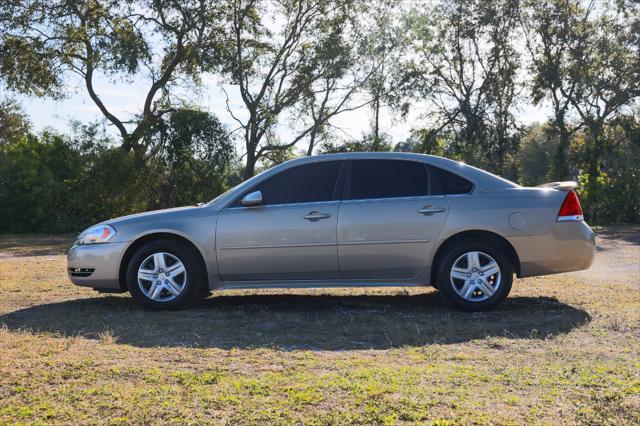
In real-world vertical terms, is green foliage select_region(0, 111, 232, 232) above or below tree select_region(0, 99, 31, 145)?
below

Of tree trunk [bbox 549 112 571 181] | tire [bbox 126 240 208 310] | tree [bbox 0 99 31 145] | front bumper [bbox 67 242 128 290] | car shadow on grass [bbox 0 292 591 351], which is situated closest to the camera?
car shadow on grass [bbox 0 292 591 351]

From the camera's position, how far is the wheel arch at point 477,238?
23.5ft

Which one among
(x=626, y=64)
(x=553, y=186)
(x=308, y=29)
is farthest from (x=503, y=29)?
(x=553, y=186)

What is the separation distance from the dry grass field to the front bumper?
12.2 inches

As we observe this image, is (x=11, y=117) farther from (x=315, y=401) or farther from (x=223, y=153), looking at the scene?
(x=315, y=401)

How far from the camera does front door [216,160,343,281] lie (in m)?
7.19

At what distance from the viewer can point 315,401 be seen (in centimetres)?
402

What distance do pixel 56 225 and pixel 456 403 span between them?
2247 centimetres

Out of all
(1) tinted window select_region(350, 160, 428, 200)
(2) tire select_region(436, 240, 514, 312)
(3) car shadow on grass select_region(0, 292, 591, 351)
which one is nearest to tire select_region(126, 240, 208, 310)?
(3) car shadow on grass select_region(0, 292, 591, 351)

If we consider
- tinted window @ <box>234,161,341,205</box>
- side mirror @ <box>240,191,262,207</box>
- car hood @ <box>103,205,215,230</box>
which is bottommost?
car hood @ <box>103,205,215,230</box>

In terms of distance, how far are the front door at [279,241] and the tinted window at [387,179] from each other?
326 millimetres

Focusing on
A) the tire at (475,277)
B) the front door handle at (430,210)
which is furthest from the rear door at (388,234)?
the tire at (475,277)

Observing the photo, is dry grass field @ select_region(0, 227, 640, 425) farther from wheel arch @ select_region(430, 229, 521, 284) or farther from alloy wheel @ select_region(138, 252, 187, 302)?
wheel arch @ select_region(430, 229, 521, 284)

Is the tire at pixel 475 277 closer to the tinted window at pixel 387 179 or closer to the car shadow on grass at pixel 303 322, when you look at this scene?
the car shadow on grass at pixel 303 322
